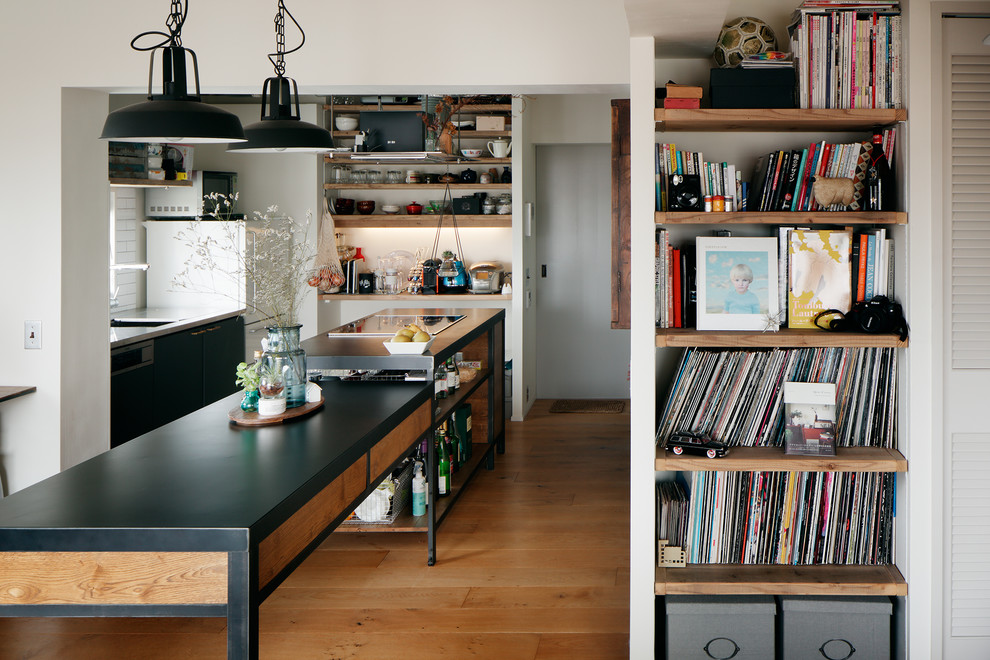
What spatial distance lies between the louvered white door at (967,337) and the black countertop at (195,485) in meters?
1.87

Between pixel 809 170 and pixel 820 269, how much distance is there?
0.32 m

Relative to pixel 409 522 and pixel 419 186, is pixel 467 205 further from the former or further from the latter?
pixel 409 522

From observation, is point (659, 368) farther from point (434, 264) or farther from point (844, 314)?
point (434, 264)

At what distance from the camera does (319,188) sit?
755 centimetres

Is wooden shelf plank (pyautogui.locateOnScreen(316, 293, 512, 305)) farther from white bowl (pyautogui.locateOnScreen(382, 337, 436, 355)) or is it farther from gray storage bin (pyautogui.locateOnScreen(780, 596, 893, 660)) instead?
gray storage bin (pyautogui.locateOnScreen(780, 596, 893, 660))

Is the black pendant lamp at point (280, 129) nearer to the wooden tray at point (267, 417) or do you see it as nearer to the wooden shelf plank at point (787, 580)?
the wooden tray at point (267, 417)

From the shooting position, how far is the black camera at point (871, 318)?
276 cm

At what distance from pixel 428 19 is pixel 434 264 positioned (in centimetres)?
387

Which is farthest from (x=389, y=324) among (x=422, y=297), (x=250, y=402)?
(x=422, y=297)

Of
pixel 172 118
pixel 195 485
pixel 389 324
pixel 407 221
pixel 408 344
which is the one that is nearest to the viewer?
pixel 195 485

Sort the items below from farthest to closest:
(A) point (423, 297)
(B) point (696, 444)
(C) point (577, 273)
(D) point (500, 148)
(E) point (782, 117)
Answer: (C) point (577, 273)
(A) point (423, 297)
(D) point (500, 148)
(B) point (696, 444)
(E) point (782, 117)

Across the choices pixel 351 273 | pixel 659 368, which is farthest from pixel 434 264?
pixel 659 368

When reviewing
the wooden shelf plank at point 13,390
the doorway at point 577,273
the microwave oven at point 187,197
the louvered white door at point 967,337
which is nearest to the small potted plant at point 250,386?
the wooden shelf plank at point 13,390

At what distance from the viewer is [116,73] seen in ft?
12.6
